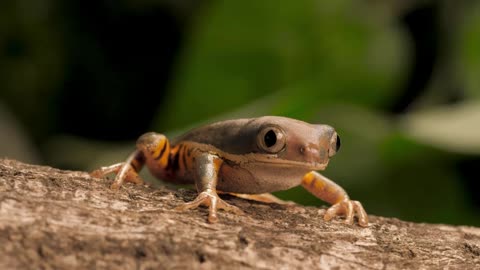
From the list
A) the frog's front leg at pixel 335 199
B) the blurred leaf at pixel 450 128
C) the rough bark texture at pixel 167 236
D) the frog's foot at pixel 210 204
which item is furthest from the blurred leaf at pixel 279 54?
the frog's foot at pixel 210 204

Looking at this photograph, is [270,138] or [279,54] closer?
[270,138]

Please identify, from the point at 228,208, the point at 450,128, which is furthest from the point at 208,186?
the point at 450,128

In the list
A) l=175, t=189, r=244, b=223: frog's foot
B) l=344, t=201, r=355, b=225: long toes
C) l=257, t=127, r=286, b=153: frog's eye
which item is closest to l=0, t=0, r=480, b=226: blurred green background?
l=344, t=201, r=355, b=225: long toes

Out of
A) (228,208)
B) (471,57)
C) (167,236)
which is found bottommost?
(167,236)

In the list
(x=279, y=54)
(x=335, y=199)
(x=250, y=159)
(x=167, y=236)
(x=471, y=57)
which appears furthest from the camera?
(x=471, y=57)

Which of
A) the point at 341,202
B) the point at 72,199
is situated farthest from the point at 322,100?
the point at 72,199

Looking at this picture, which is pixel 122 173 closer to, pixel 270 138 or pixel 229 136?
pixel 229 136

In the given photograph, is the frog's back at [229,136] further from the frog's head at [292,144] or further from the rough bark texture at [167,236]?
the rough bark texture at [167,236]
